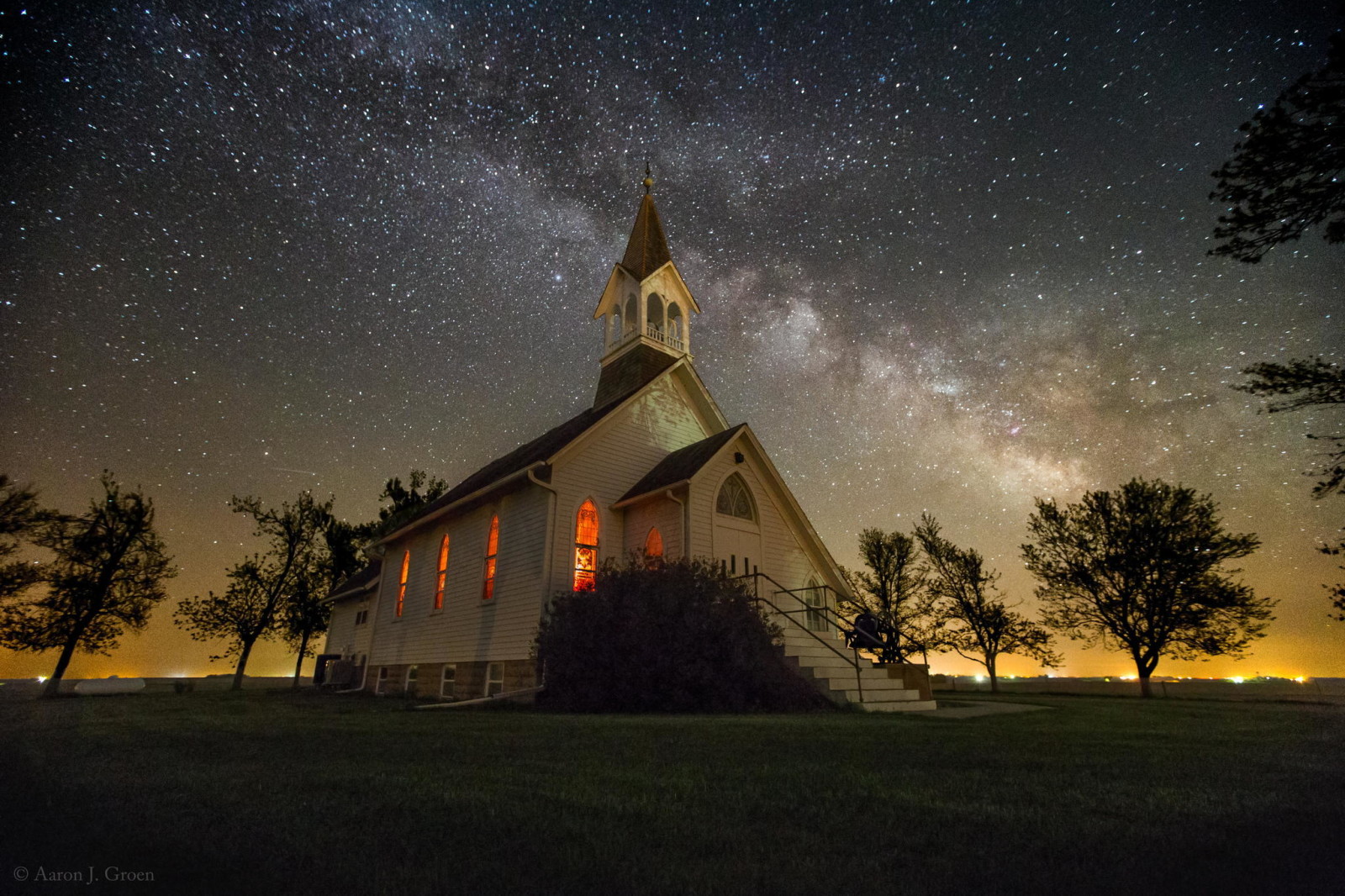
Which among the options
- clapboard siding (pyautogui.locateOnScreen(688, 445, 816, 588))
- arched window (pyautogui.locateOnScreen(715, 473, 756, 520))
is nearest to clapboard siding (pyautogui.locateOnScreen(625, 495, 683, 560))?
clapboard siding (pyautogui.locateOnScreen(688, 445, 816, 588))

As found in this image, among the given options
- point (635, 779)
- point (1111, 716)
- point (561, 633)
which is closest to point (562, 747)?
point (635, 779)

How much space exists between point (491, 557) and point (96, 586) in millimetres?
20688

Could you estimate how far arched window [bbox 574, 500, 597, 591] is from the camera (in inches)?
647

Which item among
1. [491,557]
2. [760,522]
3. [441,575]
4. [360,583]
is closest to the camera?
[760,522]

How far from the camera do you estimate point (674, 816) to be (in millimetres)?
3041

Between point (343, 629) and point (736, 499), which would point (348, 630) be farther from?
point (736, 499)

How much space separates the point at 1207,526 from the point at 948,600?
39.2 ft

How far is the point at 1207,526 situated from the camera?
2672 centimetres

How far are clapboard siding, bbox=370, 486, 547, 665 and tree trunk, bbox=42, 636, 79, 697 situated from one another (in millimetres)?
12974

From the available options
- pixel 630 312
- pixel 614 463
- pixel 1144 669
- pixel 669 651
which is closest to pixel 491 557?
pixel 614 463

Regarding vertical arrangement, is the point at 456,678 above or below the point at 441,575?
below

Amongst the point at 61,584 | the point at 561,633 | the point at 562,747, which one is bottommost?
the point at 562,747

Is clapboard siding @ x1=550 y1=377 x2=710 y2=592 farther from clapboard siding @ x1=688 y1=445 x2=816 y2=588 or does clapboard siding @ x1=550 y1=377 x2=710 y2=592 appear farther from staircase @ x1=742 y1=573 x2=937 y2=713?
staircase @ x1=742 y1=573 x2=937 y2=713

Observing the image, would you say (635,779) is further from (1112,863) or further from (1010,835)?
(1112,863)
